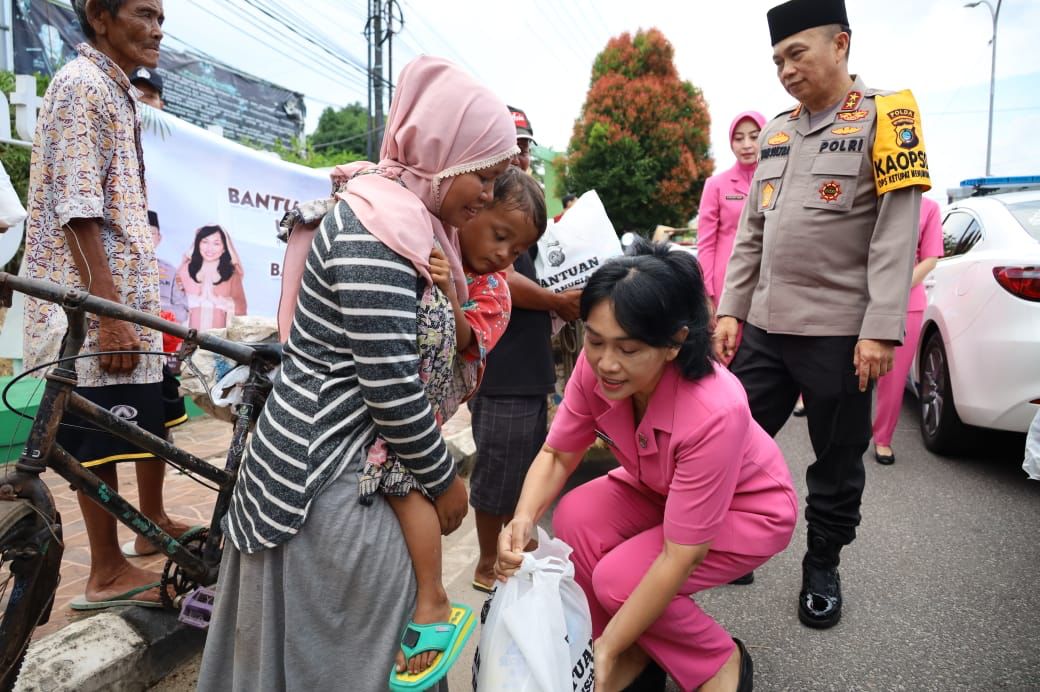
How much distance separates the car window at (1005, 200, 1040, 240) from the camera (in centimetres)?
374

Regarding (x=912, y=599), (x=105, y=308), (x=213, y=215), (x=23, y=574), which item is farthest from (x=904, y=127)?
(x=213, y=215)

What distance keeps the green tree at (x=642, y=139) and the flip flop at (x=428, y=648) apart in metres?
15.7

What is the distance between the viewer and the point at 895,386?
414cm

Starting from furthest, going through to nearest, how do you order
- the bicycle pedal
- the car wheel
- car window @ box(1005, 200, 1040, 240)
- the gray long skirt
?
the car wheel
car window @ box(1005, 200, 1040, 240)
the bicycle pedal
the gray long skirt

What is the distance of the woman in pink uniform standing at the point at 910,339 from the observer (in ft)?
13.1

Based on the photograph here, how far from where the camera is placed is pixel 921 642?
89.2 inches

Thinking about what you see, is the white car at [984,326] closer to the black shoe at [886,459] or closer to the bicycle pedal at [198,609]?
the black shoe at [886,459]

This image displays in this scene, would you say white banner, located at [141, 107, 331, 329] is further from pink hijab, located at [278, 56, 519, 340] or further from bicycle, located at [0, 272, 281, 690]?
pink hijab, located at [278, 56, 519, 340]

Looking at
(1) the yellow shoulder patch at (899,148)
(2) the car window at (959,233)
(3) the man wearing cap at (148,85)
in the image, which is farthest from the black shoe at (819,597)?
(3) the man wearing cap at (148,85)

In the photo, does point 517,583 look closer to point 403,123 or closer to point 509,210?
point 509,210

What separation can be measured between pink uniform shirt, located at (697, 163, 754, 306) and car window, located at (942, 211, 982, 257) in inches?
60.7

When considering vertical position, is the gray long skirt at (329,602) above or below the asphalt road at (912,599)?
above

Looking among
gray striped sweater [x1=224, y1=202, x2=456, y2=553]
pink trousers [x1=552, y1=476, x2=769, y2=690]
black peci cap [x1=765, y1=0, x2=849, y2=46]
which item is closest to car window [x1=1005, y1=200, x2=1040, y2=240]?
black peci cap [x1=765, y1=0, x2=849, y2=46]

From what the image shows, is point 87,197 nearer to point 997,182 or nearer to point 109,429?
point 109,429
